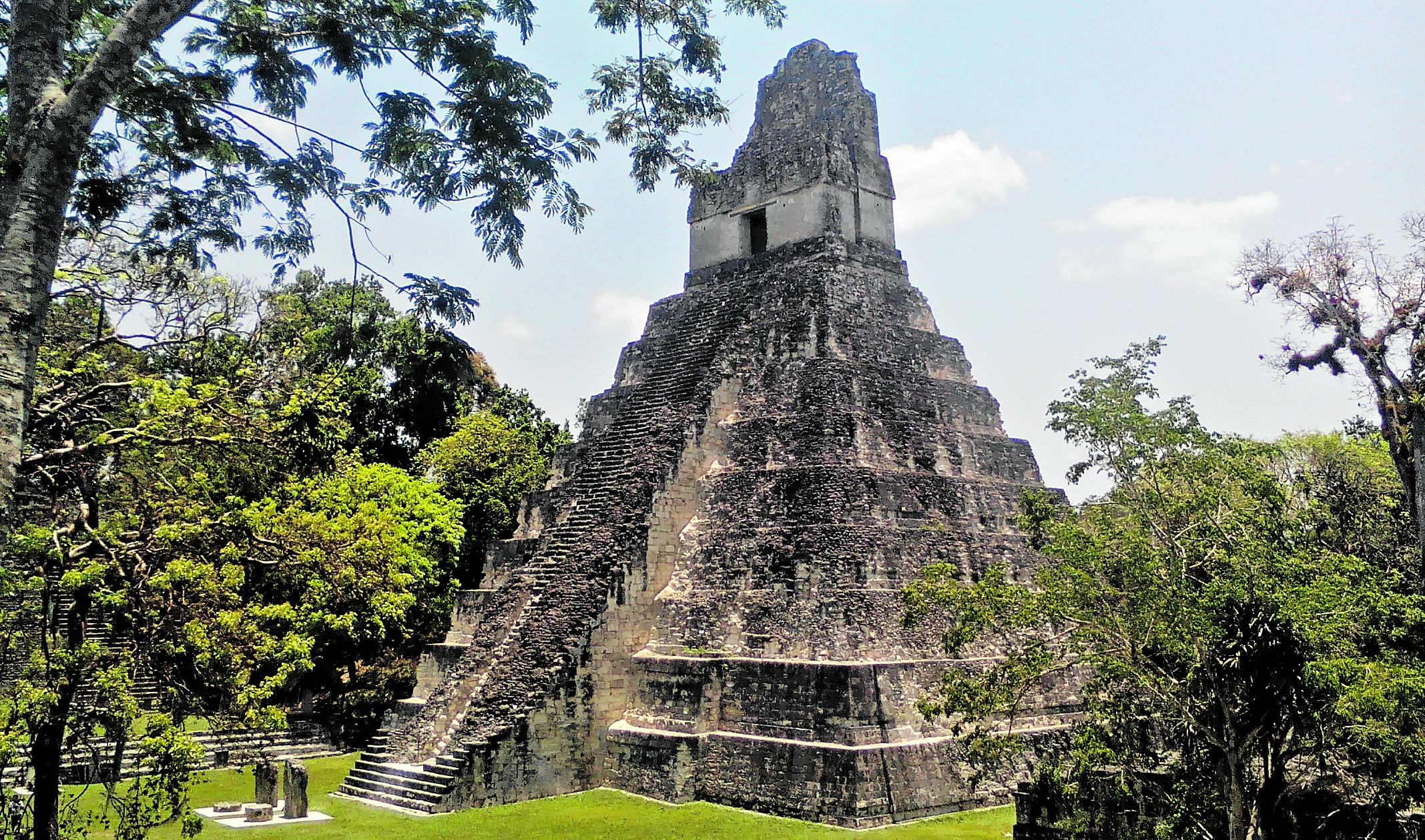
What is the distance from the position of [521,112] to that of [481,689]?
32.0 ft

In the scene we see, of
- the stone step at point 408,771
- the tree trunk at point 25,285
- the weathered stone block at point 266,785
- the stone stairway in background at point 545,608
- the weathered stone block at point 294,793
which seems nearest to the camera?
the tree trunk at point 25,285

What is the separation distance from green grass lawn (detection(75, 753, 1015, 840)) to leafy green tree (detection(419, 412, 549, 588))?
1178 centimetres

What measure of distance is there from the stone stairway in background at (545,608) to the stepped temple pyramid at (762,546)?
5 centimetres

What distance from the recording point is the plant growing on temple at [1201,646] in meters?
8.74

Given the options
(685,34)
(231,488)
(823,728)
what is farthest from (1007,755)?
(231,488)

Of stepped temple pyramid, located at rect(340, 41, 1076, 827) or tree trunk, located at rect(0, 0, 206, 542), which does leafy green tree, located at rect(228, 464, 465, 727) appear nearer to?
stepped temple pyramid, located at rect(340, 41, 1076, 827)

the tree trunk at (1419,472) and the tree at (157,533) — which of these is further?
the tree trunk at (1419,472)

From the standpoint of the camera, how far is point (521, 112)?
7.80 meters

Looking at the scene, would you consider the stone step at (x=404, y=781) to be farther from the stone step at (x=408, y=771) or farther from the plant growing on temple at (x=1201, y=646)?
the plant growing on temple at (x=1201, y=646)

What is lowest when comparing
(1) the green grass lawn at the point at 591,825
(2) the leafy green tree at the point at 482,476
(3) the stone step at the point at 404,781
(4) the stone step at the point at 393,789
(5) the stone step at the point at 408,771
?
(1) the green grass lawn at the point at 591,825

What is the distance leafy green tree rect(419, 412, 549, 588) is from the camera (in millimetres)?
25844

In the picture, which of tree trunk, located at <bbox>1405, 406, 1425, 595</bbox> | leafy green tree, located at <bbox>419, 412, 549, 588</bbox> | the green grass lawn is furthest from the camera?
leafy green tree, located at <bbox>419, 412, 549, 588</bbox>

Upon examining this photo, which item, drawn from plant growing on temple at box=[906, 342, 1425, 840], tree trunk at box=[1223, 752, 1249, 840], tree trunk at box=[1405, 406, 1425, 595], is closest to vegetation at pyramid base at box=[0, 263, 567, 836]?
plant growing on temple at box=[906, 342, 1425, 840]

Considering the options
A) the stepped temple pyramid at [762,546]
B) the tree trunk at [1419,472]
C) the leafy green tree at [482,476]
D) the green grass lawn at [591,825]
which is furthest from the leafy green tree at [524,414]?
the tree trunk at [1419,472]
